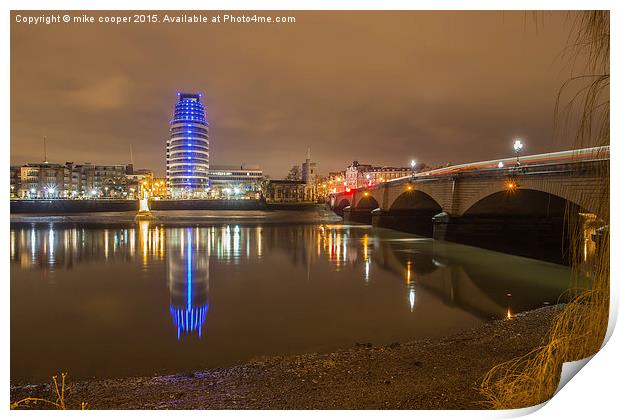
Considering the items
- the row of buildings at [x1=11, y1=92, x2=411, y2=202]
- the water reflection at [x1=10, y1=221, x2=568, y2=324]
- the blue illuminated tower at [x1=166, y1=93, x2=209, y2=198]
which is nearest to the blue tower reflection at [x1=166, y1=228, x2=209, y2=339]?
the water reflection at [x1=10, y1=221, x2=568, y2=324]

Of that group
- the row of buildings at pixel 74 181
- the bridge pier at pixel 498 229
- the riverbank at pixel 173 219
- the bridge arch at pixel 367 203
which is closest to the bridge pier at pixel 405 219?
the bridge arch at pixel 367 203

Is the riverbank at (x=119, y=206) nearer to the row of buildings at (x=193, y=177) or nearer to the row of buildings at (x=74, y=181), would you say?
the row of buildings at (x=74, y=181)

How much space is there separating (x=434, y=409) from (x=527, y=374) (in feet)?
3.56

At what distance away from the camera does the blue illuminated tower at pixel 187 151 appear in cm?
15862

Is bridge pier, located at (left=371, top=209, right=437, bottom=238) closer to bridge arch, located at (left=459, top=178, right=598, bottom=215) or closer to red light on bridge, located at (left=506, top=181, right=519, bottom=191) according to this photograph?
bridge arch, located at (left=459, top=178, right=598, bottom=215)

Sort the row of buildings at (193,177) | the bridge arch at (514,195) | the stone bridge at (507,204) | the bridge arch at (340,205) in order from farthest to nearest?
the row of buildings at (193,177) < the bridge arch at (340,205) < the stone bridge at (507,204) < the bridge arch at (514,195)

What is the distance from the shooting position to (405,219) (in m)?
46.5

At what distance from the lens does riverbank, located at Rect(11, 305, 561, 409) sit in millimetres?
5598

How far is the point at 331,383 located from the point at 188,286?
10.1 m

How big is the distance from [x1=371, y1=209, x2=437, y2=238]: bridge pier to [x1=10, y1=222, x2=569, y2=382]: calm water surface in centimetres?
2086

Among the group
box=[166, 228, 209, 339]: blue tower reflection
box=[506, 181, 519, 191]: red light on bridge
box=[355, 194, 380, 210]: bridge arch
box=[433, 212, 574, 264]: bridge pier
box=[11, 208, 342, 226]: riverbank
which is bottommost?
box=[166, 228, 209, 339]: blue tower reflection

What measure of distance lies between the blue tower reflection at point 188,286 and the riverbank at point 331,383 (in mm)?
2934
